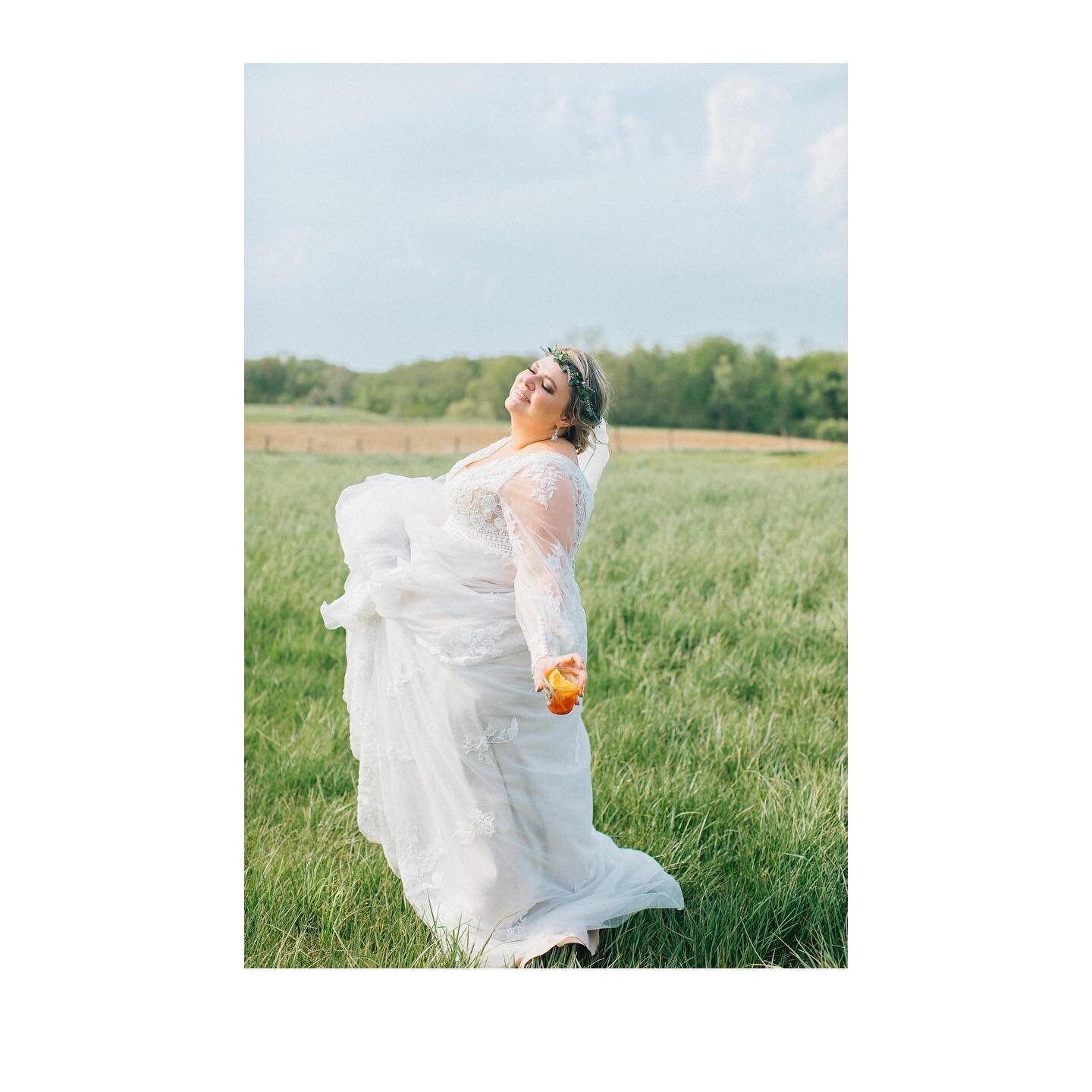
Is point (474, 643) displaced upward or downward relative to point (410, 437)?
downward

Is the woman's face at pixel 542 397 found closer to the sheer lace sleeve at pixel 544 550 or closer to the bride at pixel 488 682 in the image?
the bride at pixel 488 682

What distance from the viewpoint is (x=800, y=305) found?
3.68m

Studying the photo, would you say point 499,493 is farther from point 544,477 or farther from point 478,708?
point 478,708

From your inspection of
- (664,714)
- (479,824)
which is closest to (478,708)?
(479,824)

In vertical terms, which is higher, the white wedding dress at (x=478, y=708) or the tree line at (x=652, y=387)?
the tree line at (x=652, y=387)

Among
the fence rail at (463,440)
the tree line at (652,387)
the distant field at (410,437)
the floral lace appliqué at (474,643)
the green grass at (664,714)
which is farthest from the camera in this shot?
the fence rail at (463,440)

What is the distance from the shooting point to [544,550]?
6.83 ft

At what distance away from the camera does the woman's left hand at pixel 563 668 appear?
6.36ft

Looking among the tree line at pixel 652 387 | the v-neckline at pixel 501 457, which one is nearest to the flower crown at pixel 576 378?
the v-neckline at pixel 501 457

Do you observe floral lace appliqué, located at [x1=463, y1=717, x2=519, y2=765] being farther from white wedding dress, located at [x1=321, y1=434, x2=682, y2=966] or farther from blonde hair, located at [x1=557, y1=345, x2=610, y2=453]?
blonde hair, located at [x1=557, y1=345, x2=610, y2=453]

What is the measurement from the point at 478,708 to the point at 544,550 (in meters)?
0.40

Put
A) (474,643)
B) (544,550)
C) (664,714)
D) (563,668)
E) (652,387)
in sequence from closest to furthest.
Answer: (563,668) → (544,550) → (474,643) → (664,714) → (652,387)

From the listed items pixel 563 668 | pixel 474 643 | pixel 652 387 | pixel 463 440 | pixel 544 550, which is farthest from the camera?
pixel 463 440

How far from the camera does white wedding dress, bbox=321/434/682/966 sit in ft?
7.03
